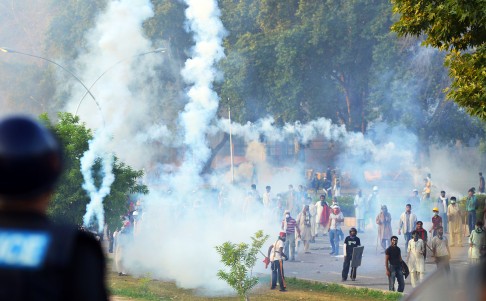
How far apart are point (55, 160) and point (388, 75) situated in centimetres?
4056

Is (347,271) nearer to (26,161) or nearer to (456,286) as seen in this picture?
(456,286)

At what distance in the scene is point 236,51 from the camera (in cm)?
4434

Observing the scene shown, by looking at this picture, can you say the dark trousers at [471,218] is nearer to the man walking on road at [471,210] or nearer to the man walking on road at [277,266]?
the man walking on road at [471,210]

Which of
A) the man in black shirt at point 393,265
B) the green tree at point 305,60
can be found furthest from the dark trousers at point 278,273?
the green tree at point 305,60

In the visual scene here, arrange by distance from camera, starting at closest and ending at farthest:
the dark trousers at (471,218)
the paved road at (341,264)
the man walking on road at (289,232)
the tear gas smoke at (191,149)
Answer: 1. the paved road at (341,264)
2. the man walking on road at (289,232)
3. the tear gas smoke at (191,149)
4. the dark trousers at (471,218)

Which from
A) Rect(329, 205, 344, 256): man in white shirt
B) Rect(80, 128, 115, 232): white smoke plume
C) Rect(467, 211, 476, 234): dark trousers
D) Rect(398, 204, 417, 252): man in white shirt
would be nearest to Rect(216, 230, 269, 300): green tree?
Rect(80, 128, 115, 232): white smoke plume

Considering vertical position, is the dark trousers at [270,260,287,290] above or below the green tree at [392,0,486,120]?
below

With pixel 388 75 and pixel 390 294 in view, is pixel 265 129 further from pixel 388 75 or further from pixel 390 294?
pixel 390 294

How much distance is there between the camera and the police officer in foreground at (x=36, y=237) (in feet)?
7.17

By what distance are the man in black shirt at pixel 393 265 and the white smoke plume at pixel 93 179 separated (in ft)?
20.5

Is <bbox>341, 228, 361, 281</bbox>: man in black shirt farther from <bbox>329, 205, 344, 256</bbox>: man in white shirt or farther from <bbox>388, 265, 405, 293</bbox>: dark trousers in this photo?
<bbox>329, 205, 344, 256</bbox>: man in white shirt

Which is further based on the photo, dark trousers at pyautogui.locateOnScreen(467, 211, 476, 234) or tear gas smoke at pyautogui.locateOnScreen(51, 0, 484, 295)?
dark trousers at pyautogui.locateOnScreen(467, 211, 476, 234)

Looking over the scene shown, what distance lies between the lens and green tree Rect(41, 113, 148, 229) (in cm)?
1961

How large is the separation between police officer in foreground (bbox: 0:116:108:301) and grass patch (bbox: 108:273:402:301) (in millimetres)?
16192
